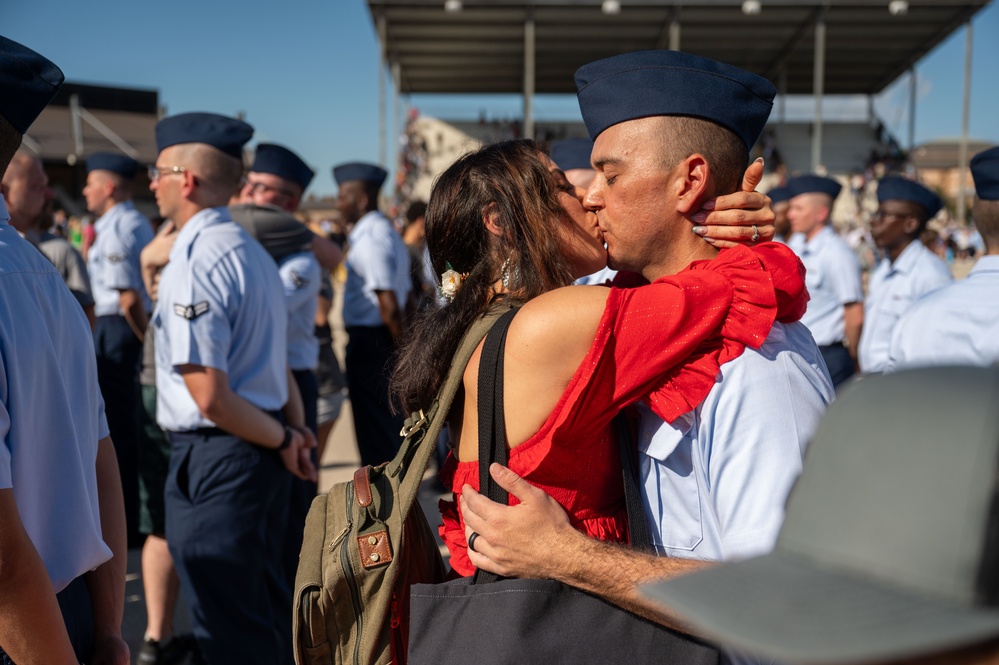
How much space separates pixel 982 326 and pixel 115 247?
5.69 meters

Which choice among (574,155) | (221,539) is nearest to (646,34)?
(574,155)

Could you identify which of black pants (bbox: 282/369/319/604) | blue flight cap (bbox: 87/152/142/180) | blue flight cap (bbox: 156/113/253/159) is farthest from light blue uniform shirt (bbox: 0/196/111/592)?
blue flight cap (bbox: 87/152/142/180)

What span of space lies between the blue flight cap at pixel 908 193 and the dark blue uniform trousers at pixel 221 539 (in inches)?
209

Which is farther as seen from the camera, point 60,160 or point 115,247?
point 60,160

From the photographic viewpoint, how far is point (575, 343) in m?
1.52

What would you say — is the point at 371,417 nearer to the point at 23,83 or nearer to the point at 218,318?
the point at 218,318

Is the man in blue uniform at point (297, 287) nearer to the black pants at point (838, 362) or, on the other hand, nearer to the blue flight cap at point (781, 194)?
the black pants at point (838, 362)

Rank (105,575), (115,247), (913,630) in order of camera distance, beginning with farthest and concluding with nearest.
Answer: (115,247) → (105,575) → (913,630)

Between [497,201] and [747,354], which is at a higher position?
[497,201]

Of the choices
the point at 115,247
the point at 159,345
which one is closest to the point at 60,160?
the point at 115,247

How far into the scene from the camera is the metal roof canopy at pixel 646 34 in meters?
21.6

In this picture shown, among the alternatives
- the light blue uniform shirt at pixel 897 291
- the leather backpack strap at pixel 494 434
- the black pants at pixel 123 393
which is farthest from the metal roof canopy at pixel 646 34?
the leather backpack strap at pixel 494 434

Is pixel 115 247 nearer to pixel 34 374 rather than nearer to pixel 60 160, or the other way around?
pixel 34 374

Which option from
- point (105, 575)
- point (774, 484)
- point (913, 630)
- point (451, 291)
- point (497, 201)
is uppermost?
point (497, 201)
